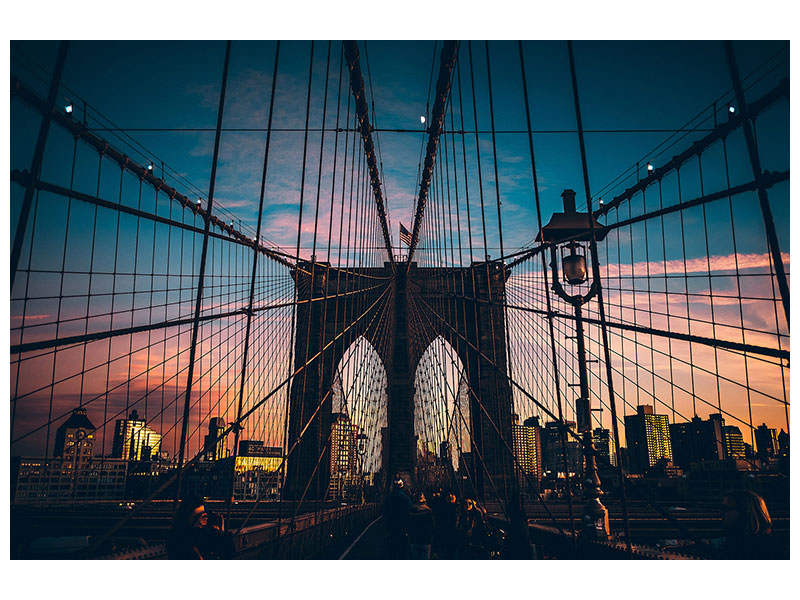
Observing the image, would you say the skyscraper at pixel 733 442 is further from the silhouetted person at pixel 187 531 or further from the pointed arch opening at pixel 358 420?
the pointed arch opening at pixel 358 420

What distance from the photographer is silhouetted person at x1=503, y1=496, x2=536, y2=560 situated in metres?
3.95

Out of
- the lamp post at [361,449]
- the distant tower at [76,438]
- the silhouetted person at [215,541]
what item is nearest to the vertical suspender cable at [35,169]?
the silhouetted person at [215,541]

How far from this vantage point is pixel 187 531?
321 cm

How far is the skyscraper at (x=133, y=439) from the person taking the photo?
26.9 ft

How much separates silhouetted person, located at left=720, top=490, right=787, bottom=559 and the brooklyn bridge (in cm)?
7

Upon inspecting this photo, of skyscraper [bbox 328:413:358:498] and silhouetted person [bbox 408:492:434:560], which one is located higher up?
skyscraper [bbox 328:413:358:498]

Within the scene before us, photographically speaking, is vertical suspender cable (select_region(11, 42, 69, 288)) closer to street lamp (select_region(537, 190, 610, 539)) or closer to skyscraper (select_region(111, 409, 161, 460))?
street lamp (select_region(537, 190, 610, 539))

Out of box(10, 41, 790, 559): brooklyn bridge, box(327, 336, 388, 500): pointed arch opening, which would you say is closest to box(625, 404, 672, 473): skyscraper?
box(10, 41, 790, 559): brooklyn bridge

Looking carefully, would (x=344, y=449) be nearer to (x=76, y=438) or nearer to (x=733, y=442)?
(x=76, y=438)

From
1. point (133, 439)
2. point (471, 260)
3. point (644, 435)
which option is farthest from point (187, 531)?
point (133, 439)
